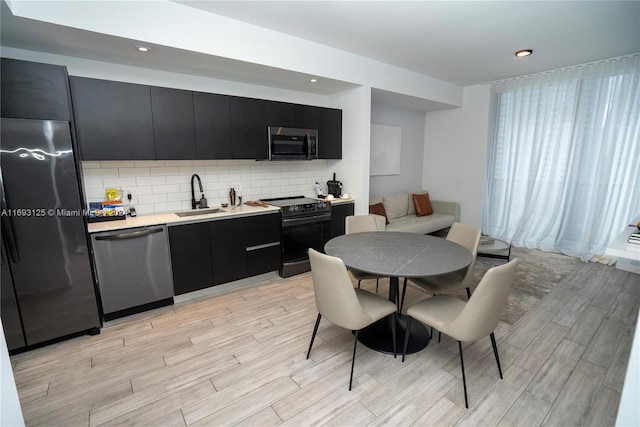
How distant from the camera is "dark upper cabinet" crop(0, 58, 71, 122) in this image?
6.77 feet

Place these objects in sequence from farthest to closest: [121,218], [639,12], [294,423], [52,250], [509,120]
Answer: [509,120] → [121,218] → [639,12] → [52,250] → [294,423]

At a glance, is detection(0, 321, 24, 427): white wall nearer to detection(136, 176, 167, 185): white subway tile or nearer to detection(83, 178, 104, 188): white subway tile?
detection(83, 178, 104, 188): white subway tile

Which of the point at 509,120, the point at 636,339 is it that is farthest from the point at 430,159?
the point at 636,339

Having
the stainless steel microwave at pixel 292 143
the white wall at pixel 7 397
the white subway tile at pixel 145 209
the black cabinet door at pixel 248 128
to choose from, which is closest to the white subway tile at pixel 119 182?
the white subway tile at pixel 145 209

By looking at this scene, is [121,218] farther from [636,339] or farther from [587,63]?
[587,63]

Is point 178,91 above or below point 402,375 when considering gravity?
above

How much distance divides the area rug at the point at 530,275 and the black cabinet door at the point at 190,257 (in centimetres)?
279

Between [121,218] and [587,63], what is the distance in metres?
5.90

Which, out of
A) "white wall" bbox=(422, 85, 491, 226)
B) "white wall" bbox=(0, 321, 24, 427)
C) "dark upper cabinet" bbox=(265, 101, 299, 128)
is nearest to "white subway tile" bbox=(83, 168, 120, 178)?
"dark upper cabinet" bbox=(265, 101, 299, 128)

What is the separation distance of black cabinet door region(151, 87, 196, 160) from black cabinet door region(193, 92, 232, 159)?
0.20ft

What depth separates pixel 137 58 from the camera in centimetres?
286

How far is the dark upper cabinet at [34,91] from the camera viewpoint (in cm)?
206

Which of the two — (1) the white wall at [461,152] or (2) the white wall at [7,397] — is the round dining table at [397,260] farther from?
(1) the white wall at [461,152]

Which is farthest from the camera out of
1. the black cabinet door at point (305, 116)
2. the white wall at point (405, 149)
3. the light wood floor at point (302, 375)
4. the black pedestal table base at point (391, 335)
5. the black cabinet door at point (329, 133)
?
the white wall at point (405, 149)
